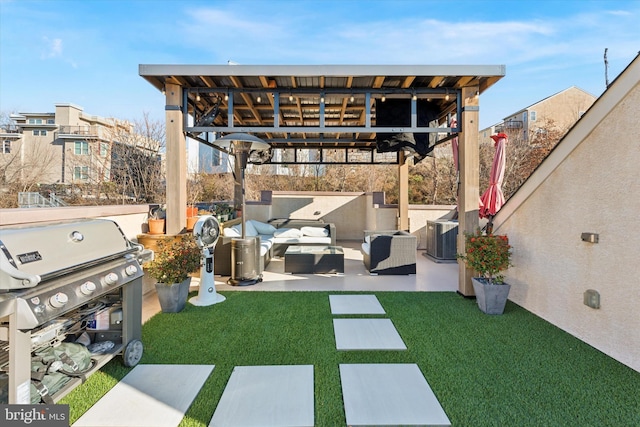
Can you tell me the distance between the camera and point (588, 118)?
3139 mm

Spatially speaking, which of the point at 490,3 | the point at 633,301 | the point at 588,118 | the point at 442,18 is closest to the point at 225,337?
the point at 633,301

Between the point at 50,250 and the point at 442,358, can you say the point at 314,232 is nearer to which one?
the point at 442,358

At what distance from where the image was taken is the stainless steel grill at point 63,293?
161 centimetres

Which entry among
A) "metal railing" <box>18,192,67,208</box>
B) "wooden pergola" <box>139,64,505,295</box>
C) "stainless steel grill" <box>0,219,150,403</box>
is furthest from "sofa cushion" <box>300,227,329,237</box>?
"metal railing" <box>18,192,67,208</box>

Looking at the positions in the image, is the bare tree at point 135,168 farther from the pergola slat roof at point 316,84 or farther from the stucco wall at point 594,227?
the stucco wall at point 594,227

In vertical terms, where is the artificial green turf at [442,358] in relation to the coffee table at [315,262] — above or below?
below

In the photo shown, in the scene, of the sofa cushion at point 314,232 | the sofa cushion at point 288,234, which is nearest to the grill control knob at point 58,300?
the sofa cushion at point 288,234

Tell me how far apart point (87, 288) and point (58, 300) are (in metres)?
0.24

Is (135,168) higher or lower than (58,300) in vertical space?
higher

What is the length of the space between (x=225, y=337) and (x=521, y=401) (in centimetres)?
259

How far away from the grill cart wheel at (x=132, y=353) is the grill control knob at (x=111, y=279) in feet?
2.16

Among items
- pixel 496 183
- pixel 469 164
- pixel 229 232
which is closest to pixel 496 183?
pixel 496 183

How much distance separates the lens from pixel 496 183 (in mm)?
5344

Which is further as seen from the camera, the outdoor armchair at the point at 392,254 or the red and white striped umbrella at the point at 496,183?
the outdoor armchair at the point at 392,254
